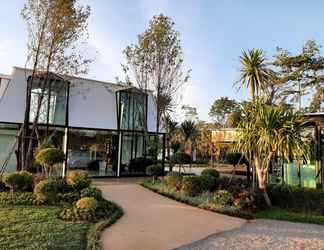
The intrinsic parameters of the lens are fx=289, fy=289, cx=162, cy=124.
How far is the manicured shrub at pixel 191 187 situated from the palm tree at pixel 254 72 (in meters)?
4.61

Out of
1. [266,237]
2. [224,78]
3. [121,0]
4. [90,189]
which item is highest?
[121,0]

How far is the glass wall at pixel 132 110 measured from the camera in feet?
54.4

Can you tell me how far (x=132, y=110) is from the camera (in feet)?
55.2

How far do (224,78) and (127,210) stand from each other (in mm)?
10091

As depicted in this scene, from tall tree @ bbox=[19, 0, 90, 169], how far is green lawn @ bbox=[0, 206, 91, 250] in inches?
217

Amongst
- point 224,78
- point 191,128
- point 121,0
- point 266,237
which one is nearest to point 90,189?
point 266,237

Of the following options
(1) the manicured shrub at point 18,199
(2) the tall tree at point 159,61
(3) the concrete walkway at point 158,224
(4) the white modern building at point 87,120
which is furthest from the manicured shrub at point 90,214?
(2) the tall tree at point 159,61

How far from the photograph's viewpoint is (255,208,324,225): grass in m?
7.75

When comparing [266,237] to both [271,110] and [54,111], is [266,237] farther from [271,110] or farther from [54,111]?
[54,111]

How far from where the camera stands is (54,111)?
14.3 m

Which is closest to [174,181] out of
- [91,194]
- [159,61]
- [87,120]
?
[91,194]

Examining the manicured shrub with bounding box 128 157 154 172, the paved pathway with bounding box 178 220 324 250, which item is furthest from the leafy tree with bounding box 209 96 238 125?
the paved pathway with bounding box 178 220 324 250

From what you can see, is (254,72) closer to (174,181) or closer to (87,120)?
(174,181)

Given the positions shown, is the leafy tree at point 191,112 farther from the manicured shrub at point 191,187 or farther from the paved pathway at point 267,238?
the paved pathway at point 267,238
